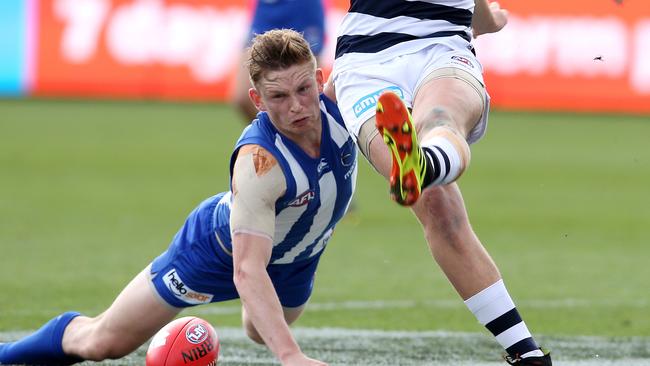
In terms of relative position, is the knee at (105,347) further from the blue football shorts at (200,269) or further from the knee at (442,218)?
the knee at (442,218)

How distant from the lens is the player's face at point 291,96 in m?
5.02

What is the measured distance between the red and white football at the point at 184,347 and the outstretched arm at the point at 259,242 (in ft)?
1.82

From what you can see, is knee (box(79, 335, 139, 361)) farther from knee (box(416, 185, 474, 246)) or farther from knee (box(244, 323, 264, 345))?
knee (box(416, 185, 474, 246))

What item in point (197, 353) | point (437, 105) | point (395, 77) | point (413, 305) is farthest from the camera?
point (413, 305)

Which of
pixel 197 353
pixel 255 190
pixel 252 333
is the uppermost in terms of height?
pixel 255 190

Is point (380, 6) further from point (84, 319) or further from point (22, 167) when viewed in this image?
point (22, 167)

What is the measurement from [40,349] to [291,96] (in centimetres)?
173

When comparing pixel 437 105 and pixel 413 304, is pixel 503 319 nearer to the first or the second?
pixel 437 105

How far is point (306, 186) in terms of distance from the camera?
5.25m

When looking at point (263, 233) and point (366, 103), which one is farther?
point (366, 103)

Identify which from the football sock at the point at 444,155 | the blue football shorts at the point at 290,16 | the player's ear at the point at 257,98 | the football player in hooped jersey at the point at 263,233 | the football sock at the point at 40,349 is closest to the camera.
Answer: the football sock at the point at 444,155

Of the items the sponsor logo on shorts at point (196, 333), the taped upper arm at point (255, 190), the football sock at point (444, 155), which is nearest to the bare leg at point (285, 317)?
the sponsor logo on shorts at point (196, 333)

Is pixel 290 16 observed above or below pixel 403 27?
below

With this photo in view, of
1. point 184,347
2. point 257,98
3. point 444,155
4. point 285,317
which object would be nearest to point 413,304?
point 285,317
